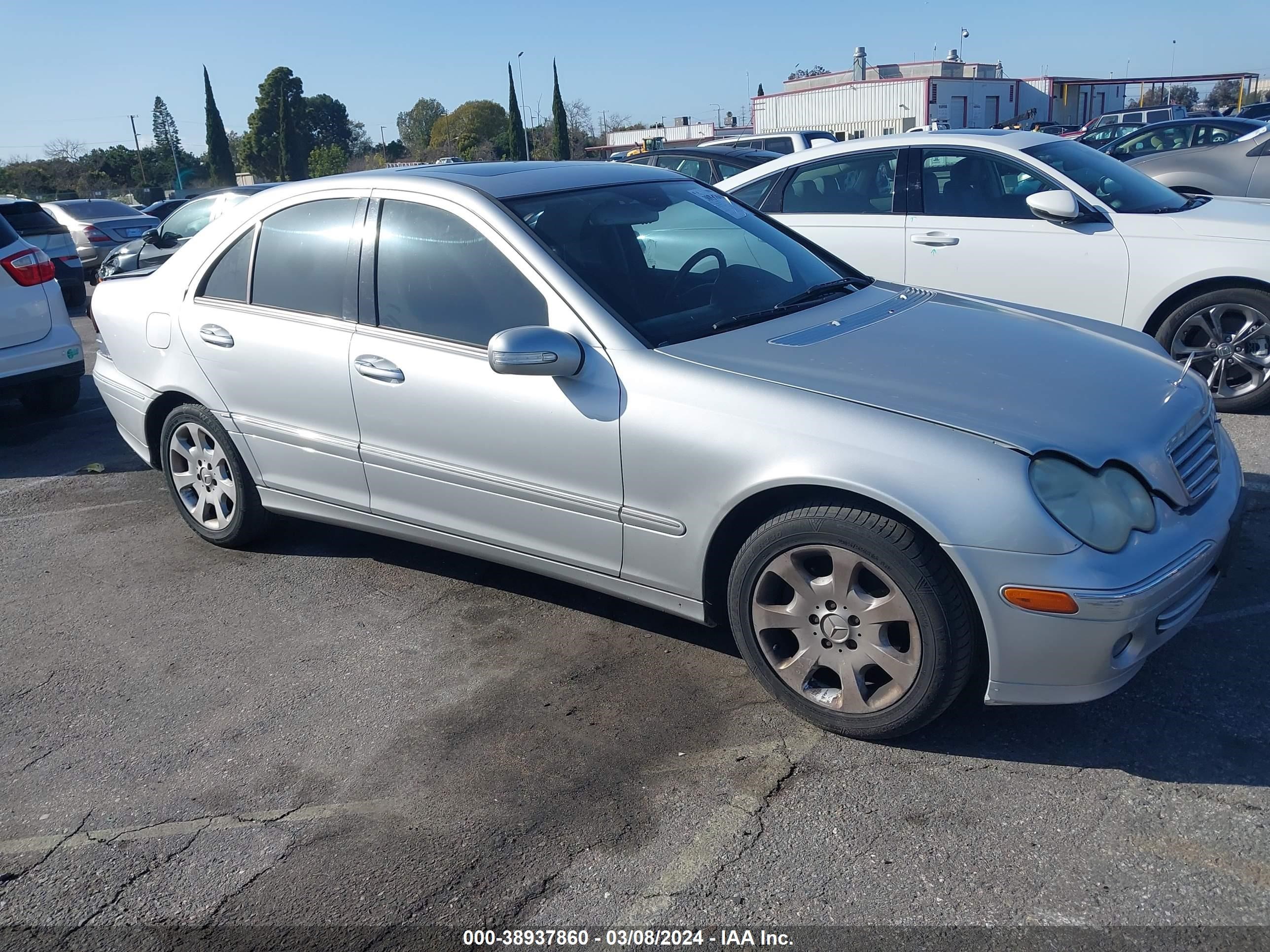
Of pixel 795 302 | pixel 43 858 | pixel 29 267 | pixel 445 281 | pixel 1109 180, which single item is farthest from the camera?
pixel 29 267

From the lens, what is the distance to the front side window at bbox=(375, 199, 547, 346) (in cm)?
373

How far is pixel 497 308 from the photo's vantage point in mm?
3748

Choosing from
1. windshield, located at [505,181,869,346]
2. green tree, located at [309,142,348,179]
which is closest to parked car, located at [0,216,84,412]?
windshield, located at [505,181,869,346]

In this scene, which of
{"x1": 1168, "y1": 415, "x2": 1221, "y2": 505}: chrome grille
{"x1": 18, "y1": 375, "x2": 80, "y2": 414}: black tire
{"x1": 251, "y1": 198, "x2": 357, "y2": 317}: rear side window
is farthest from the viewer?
{"x1": 18, "y1": 375, "x2": 80, "y2": 414}: black tire

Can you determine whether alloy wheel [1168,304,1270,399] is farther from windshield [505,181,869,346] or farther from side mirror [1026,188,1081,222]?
windshield [505,181,869,346]

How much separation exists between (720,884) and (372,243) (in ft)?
8.87

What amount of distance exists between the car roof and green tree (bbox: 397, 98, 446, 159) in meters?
75.2

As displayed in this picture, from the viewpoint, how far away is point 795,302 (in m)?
4.02

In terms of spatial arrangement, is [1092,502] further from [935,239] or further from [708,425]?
[935,239]

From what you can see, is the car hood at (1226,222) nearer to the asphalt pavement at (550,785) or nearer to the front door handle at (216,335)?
the asphalt pavement at (550,785)

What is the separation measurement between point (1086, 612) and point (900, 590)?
0.47m

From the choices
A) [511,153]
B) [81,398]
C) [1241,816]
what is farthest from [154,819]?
[511,153]

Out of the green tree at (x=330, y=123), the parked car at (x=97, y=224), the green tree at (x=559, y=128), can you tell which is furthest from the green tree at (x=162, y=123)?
the parked car at (x=97, y=224)

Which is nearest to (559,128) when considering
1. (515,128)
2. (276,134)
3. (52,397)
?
(515,128)
